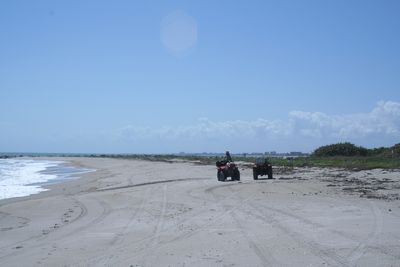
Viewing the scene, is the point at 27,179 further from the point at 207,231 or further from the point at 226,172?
the point at 207,231

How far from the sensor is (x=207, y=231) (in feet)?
38.0

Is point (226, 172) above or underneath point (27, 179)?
above

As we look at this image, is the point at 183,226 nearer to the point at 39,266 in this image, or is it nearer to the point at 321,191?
the point at 39,266

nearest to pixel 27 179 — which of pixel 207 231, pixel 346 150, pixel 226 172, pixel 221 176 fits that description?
pixel 221 176

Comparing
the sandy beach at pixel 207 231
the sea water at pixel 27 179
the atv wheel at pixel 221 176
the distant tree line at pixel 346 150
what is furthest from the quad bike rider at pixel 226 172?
the distant tree line at pixel 346 150

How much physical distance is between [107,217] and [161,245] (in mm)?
5364

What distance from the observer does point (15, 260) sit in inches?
360

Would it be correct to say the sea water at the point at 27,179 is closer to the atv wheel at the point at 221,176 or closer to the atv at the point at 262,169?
the atv wheel at the point at 221,176

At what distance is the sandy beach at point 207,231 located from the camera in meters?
8.75

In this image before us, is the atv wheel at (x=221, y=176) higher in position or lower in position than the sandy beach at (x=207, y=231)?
higher

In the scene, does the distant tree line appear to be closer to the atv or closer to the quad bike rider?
the atv

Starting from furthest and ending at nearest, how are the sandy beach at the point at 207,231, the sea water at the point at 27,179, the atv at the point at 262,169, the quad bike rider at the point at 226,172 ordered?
the atv at the point at 262,169 → the quad bike rider at the point at 226,172 → the sea water at the point at 27,179 → the sandy beach at the point at 207,231

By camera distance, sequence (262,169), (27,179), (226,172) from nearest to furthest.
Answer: (226,172)
(262,169)
(27,179)

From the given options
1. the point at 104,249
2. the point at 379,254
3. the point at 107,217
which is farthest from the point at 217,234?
the point at 107,217
